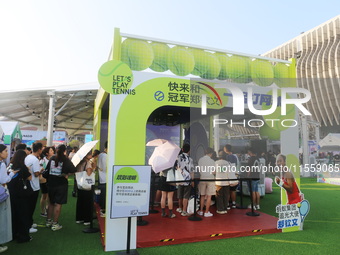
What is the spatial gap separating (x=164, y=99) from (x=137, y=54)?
0.78 meters

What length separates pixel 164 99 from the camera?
388 centimetres

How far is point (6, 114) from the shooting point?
14992 mm

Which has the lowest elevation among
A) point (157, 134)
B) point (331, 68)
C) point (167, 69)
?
point (157, 134)

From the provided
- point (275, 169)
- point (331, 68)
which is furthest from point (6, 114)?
point (331, 68)

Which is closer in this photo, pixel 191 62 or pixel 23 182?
pixel 23 182

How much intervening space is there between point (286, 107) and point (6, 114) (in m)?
15.6

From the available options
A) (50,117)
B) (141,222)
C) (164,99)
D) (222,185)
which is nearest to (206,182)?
(222,185)

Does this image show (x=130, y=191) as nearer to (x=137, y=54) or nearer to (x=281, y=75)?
(x=137, y=54)

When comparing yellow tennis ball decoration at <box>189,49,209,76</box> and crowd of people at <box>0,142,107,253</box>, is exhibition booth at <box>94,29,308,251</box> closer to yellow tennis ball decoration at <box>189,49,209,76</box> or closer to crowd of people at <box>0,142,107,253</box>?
yellow tennis ball decoration at <box>189,49,209,76</box>

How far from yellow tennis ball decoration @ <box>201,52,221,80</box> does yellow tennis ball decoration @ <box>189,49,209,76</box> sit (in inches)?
2.0

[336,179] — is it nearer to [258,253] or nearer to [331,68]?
[258,253]

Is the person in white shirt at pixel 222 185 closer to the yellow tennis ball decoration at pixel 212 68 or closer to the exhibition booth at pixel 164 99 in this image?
the exhibition booth at pixel 164 99

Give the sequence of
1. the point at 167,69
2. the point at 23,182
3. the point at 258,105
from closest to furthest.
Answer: the point at 23,182 < the point at 167,69 < the point at 258,105

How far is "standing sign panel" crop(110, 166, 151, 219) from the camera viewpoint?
10.8 feet
